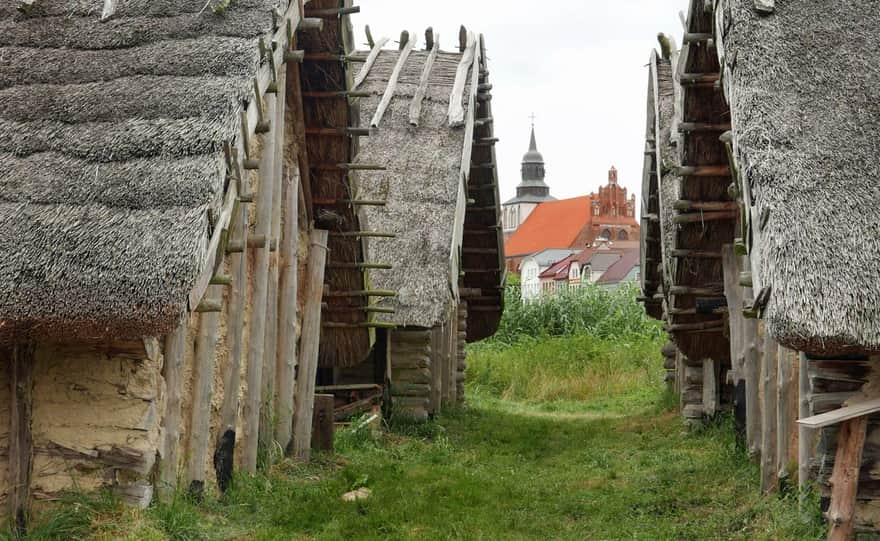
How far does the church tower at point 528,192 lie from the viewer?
87.7 meters

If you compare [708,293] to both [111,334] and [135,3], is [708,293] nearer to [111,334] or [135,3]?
[135,3]

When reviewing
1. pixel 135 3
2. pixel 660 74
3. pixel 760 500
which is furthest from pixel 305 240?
pixel 660 74

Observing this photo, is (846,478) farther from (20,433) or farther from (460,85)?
(460,85)

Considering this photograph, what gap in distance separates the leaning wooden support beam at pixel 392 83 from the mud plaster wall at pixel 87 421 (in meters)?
8.79

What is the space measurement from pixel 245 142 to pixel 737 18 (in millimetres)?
3374

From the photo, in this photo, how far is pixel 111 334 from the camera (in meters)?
5.78

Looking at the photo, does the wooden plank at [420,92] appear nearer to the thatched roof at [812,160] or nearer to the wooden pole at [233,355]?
the wooden pole at [233,355]

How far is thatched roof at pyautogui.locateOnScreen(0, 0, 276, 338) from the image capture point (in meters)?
5.70

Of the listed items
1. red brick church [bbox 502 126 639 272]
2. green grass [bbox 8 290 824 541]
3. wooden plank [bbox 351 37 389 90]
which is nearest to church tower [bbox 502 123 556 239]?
red brick church [bbox 502 126 639 272]

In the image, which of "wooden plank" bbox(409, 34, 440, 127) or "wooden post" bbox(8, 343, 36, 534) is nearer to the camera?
"wooden post" bbox(8, 343, 36, 534)

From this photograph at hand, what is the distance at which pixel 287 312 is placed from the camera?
967cm

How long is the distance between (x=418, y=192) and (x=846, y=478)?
8.25m

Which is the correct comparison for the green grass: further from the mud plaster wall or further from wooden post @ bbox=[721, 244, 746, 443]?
wooden post @ bbox=[721, 244, 746, 443]

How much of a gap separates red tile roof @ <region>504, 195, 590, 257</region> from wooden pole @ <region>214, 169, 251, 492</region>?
6032cm
